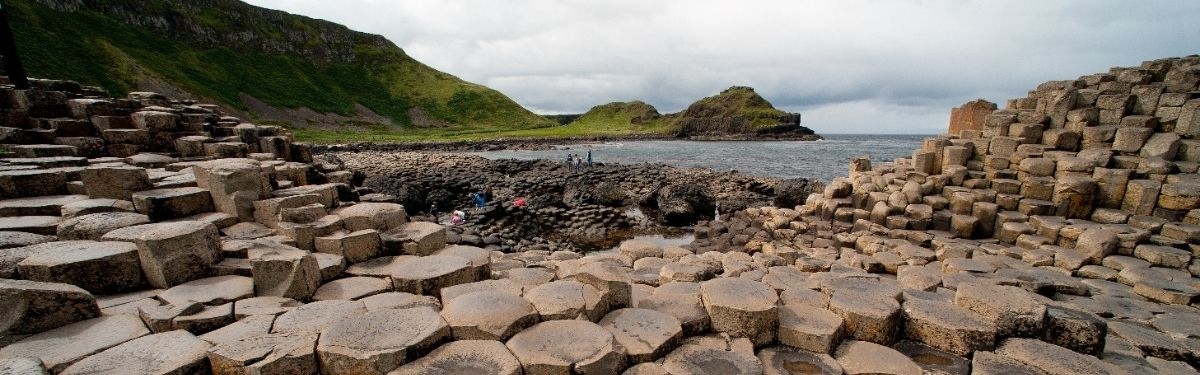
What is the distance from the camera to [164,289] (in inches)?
169

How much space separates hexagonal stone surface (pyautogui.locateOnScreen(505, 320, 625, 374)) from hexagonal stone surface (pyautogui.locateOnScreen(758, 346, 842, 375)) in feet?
4.68

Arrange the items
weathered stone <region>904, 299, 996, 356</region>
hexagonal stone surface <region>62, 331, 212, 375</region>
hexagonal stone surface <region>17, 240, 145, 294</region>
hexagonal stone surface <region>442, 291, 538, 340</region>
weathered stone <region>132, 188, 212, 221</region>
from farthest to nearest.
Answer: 1. weathered stone <region>132, 188, 212, 221</region>
2. weathered stone <region>904, 299, 996, 356</region>
3. hexagonal stone surface <region>17, 240, 145, 294</region>
4. hexagonal stone surface <region>442, 291, 538, 340</region>
5. hexagonal stone surface <region>62, 331, 212, 375</region>

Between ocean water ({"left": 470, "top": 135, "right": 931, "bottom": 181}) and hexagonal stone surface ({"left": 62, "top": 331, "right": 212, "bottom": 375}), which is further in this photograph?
ocean water ({"left": 470, "top": 135, "right": 931, "bottom": 181})

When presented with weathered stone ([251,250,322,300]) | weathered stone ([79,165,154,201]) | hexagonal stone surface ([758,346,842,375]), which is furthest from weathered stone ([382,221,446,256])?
hexagonal stone surface ([758,346,842,375])

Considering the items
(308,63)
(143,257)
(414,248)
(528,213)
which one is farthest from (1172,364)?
(308,63)

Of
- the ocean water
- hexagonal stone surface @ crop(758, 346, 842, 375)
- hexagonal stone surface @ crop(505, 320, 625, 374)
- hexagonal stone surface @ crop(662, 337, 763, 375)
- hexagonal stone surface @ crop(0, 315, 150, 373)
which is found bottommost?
the ocean water

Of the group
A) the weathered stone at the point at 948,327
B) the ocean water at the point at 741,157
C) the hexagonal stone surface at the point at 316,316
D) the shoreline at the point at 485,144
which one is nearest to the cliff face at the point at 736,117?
the shoreline at the point at 485,144

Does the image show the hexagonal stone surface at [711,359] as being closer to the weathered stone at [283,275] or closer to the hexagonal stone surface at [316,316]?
the hexagonal stone surface at [316,316]

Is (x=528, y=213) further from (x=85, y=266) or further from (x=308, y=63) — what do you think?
(x=308, y=63)

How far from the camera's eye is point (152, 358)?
3.01 meters

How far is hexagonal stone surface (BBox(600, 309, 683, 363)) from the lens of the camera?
3.73 metres

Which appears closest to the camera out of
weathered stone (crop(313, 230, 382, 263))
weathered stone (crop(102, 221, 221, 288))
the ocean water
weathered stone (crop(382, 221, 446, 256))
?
weathered stone (crop(102, 221, 221, 288))

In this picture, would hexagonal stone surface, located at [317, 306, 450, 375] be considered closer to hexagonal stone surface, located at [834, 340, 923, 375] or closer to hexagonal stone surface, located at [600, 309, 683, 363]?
hexagonal stone surface, located at [600, 309, 683, 363]

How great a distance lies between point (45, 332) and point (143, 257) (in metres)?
1.04
